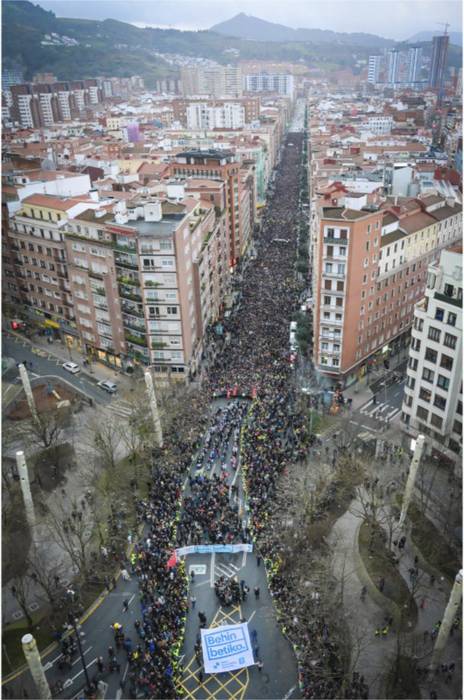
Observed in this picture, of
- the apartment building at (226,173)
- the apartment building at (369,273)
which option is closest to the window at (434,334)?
the apartment building at (369,273)

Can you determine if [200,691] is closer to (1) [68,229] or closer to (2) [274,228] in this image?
(1) [68,229]

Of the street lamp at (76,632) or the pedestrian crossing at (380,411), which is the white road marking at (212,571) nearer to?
the street lamp at (76,632)

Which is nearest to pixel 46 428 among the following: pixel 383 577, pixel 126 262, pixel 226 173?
pixel 126 262

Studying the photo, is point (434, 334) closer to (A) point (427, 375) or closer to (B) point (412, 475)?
(A) point (427, 375)

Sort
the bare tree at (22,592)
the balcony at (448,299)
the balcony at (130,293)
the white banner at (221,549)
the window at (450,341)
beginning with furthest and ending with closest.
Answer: the balcony at (130,293), the window at (450,341), the balcony at (448,299), the white banner at (221,549), the bare tree at (22,592)

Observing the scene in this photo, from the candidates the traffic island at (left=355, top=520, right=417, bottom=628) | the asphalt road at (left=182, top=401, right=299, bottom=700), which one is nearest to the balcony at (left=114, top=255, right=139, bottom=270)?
the asphalt road at (left=182, top=401, right=299, bottom=700)

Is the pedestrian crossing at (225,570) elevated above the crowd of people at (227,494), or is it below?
below

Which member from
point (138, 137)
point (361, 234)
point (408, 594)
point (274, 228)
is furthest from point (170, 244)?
point (138, 137)
